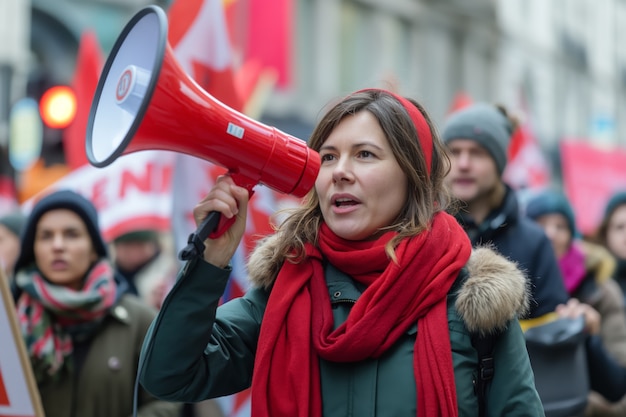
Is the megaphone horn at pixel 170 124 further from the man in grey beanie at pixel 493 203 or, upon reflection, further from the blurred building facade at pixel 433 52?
the blurred building facade at pixel 433 52

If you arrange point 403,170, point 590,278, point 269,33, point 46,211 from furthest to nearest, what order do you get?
point 269,33
point 590,278
point 46,211
point 403,170

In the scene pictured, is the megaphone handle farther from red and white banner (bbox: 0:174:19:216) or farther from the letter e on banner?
red and white banner (bbox: 0:174:19:216)

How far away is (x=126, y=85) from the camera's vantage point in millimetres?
2010

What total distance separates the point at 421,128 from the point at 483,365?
575 millimetres

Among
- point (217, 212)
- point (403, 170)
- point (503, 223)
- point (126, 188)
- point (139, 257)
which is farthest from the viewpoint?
point (139, 257)

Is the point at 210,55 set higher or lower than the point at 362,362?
higher

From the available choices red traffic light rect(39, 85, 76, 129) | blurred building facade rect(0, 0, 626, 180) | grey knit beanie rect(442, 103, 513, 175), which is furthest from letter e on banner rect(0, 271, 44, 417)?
red traffic light rect(39, 85, 76, 129)

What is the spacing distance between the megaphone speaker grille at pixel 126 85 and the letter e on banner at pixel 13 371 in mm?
647

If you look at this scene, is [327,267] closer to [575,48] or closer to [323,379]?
[323,379]

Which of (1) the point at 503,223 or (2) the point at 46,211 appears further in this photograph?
(2) the point at 46,211

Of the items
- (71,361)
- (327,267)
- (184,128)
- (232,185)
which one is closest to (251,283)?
(327,267)

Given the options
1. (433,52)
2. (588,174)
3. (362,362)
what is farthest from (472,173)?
(433,52)

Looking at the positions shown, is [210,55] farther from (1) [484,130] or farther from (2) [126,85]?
(2) [126,85]

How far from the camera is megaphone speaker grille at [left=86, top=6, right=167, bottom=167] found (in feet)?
6.22
